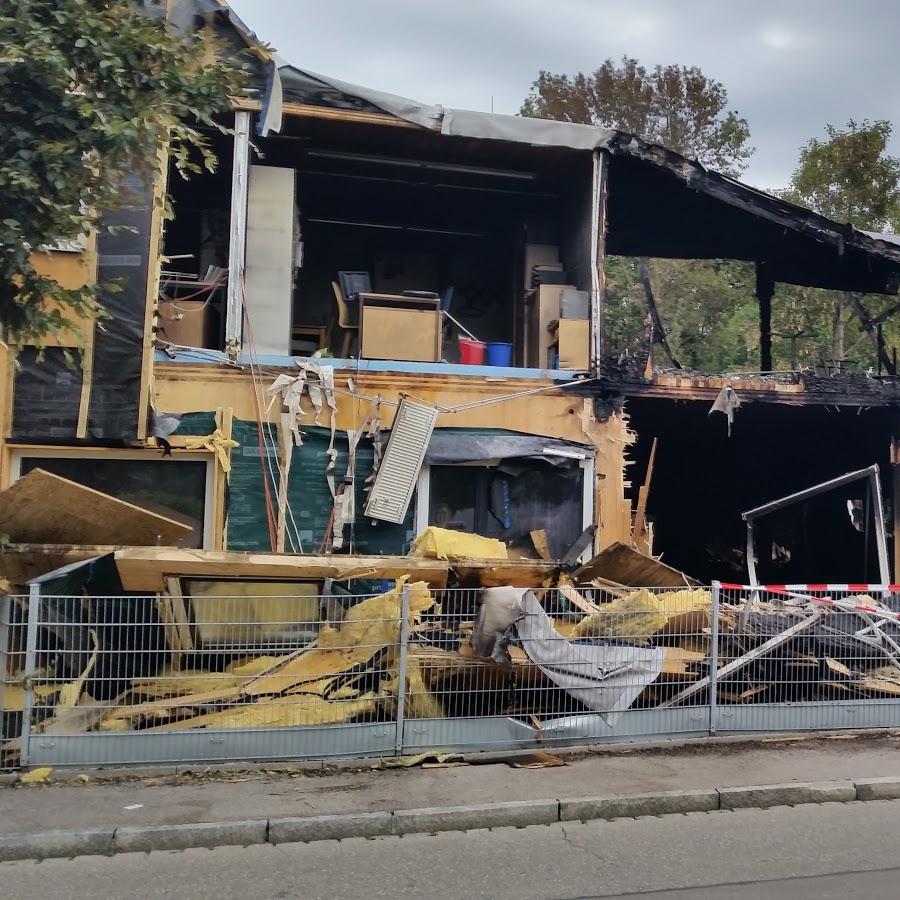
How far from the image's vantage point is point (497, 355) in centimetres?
1187

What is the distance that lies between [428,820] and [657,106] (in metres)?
26.2

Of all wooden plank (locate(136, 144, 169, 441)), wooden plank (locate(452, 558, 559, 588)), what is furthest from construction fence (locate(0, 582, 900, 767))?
wooden plank (locate(136, 144, 169, 441))

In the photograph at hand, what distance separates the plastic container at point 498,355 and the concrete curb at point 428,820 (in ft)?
22.1

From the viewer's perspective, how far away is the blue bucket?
11852 millimetres

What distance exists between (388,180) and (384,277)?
1888mm

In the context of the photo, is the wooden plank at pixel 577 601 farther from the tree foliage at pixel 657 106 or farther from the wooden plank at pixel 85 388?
the tree foliage at pixel 657 106

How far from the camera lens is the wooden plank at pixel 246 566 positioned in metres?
7.18

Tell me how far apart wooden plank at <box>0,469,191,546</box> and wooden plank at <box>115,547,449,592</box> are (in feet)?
2.17

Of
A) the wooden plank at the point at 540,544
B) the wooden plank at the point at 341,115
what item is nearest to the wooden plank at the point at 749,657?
the wooden plank at the point at 540,544

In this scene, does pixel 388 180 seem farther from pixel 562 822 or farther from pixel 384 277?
pixel 562 822

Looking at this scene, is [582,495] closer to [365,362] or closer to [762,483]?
[365,362]

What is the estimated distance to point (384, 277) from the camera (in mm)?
14117

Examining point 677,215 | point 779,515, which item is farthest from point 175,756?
point 779,515

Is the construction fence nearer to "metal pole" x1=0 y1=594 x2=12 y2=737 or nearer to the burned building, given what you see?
"metal pole" x1=0 y1=594 x2=12 y2=737
